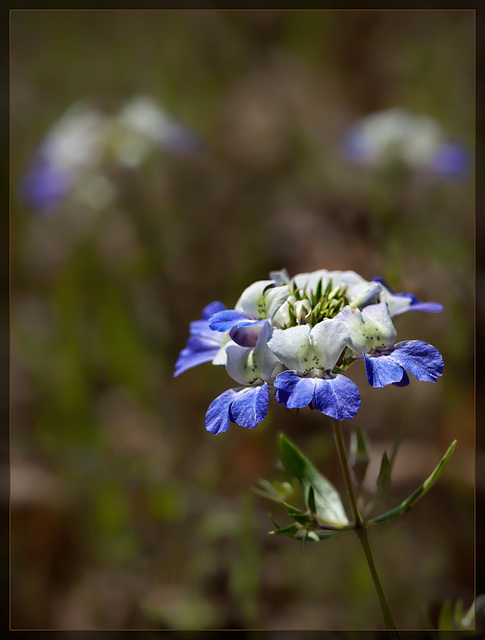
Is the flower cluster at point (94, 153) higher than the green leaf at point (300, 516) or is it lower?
higher

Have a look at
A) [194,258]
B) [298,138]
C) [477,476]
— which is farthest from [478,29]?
[477,476]

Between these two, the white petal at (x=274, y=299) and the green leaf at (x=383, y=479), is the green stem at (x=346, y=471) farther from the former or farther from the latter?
the white petal at (x=274, y=299)

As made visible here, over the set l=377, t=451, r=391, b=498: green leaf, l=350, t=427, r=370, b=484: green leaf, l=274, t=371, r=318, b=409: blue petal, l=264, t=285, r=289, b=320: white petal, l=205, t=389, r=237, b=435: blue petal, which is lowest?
l=377, t=451, r=391, b=498: green leaf

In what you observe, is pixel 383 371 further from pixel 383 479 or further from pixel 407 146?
pixel 407 146

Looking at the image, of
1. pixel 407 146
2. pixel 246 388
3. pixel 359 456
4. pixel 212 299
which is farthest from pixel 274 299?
pixel 407 146

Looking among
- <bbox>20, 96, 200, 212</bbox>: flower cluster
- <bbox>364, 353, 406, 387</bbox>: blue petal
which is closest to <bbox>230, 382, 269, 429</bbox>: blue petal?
<bbox>364, 353, 406, 387</bbox>: blue petal

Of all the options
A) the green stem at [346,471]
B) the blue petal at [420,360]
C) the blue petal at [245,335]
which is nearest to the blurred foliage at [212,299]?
the green stem at [346,471]

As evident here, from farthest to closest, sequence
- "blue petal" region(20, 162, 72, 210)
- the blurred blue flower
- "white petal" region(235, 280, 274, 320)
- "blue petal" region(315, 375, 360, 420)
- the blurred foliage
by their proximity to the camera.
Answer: the blurred blue flower
"blue petal" region(20, 162, 72, 210)
the blurred foliage
"white petal" region(235, 280, 274, 320)
"blue petal" region(315, 375, 360, 420)

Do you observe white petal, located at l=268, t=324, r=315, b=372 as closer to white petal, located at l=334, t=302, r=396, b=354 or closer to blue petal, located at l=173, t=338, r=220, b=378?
white petal, located at l=334, t=302, r=396, b=354
